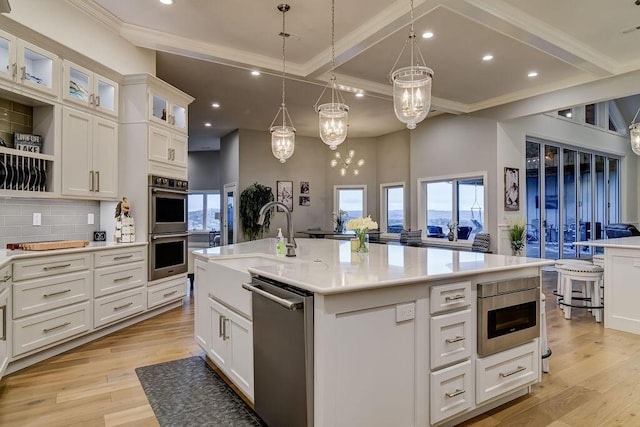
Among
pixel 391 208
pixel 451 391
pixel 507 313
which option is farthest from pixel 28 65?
pixel 391 208

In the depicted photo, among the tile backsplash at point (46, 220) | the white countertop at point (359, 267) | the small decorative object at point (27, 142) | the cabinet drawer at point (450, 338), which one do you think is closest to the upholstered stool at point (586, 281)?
the white countertop at point (359, 267)

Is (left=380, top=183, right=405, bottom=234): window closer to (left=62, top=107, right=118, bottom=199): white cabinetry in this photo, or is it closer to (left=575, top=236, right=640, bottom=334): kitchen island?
(left=575, top=236, right=640, bottom=334): kitchen island

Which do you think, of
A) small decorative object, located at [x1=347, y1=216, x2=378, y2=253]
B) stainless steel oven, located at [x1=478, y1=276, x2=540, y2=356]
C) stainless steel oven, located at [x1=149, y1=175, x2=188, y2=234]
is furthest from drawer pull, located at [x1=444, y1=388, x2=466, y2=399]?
stainless steel oven, located at [x1=149, y1=175, x2=188, y2=234]

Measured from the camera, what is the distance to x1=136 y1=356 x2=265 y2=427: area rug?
7.52 feet

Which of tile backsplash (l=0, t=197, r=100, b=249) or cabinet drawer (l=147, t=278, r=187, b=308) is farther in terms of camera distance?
cabinet drawer (l=147, t=278, r=187, b=308)

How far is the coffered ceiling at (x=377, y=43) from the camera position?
12.3 feet

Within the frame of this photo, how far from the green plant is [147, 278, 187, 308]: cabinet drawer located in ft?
11.7

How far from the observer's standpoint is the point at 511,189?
7.05 meters

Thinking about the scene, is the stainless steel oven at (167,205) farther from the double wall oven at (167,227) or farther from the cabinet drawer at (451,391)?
the cabinet drawer at (451,391)

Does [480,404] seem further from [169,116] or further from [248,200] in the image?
[248,200]

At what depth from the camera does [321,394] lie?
5.60ft

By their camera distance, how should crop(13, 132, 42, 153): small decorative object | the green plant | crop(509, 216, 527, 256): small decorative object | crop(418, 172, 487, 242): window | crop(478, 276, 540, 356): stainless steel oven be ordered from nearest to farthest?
1. crop(478, 276, 540, 356): stainless steel oven
2. crop(13, 132, 42, 153): small decorative object
3. crop(509, 216, 527, 256): small decorative object
4. crop(418, 172, 487, 242): window
5. the green plant

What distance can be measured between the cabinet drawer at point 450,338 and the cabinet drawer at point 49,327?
3136mm

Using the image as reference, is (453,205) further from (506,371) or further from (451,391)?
(451,391)
